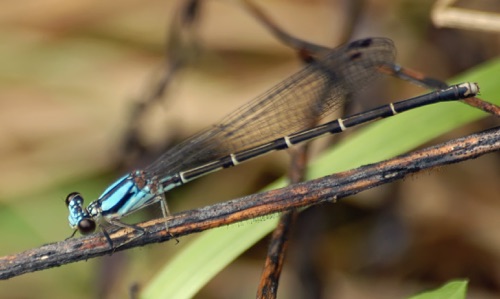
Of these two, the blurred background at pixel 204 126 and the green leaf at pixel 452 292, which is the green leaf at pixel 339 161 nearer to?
the green leaf at pixel 452 292

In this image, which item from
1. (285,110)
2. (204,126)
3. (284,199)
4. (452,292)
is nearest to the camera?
(452,292)

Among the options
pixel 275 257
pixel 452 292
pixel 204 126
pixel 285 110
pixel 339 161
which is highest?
pixel 204 126

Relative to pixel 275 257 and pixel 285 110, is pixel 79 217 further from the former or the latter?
pixel 275 257

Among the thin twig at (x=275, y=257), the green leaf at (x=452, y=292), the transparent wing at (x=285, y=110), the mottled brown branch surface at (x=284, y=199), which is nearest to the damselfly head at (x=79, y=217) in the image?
the transparent wing at (x=285, y=110)

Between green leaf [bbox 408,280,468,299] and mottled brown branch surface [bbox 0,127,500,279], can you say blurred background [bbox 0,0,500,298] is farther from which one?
green leaf [bbox 408,280,468,299]

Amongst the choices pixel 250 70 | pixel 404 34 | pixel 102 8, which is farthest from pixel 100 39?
pixel 404 34

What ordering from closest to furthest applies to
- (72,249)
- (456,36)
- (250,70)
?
(72,249) → (456,36) → (250,70)

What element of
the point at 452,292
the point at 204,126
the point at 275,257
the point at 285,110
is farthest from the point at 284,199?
the point at 204,126

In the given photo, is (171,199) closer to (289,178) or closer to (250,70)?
(250,70)
